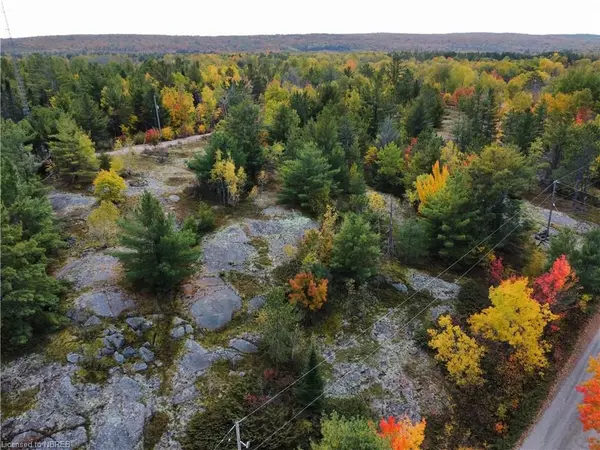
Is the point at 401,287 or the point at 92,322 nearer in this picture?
the point at 92,322

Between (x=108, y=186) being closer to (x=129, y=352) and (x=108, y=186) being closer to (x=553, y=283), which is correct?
(x=129, y=352)

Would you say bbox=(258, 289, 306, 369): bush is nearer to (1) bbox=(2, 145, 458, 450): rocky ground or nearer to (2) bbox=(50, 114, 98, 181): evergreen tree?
(1) bbox=(2, 145, 458, 450): rocky ground

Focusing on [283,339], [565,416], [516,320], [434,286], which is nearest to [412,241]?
[434,286]

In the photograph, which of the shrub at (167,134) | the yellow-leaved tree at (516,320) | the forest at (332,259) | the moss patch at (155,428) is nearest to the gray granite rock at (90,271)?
the forest at (332,259)

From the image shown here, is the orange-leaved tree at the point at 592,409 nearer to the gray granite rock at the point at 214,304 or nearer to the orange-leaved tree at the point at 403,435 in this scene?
the orange-leaved tree at the point at 403,435

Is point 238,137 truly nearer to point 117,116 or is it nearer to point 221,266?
point 221,266

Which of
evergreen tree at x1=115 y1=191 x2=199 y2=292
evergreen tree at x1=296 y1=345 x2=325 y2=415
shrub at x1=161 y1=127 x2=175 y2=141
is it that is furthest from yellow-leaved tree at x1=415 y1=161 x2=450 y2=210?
shrub at x1=161 y1=127 x2=175 y2=141
